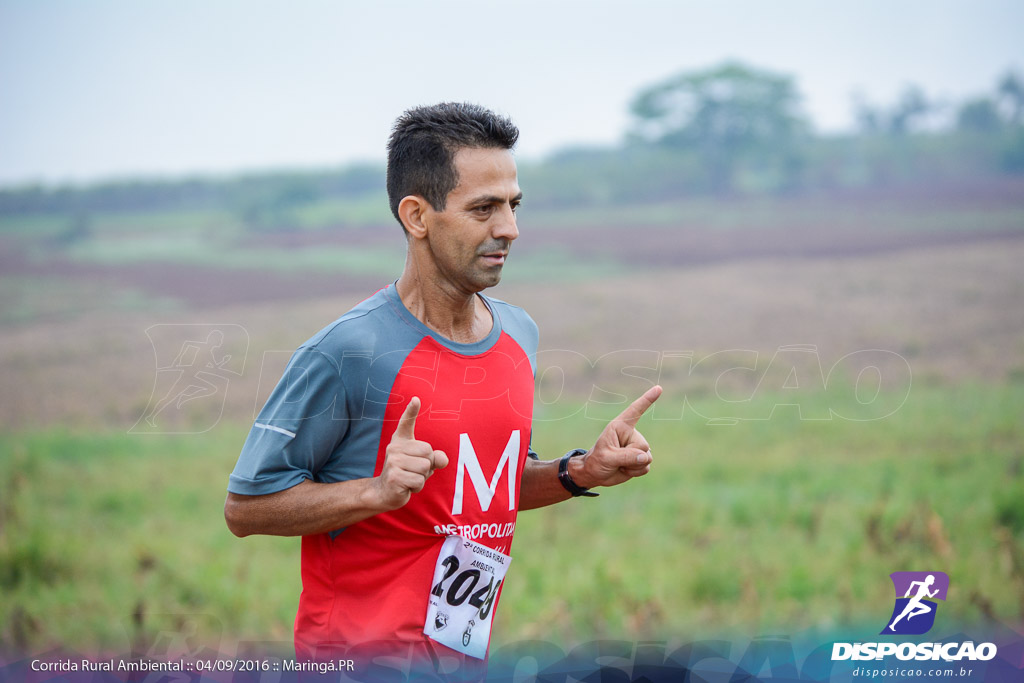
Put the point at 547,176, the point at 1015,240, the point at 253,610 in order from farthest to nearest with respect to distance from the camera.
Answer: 1. the point at 547,176
2. the point at 1015,240
3. the point at 253,610

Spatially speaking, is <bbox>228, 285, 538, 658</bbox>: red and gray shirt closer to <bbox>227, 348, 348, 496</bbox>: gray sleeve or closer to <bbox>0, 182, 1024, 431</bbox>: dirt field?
<bbox>227, 348, 348, 496</bbox>: gray sleeve

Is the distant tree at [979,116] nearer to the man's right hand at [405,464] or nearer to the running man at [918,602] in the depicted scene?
the running man at [918,602]

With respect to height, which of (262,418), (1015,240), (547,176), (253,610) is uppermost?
(547,176)

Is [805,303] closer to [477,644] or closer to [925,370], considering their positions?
[925,370]

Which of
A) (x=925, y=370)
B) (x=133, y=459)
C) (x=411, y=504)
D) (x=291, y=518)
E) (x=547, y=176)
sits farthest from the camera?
(x=547, y=176)

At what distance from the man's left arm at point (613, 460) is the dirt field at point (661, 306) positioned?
313 inches

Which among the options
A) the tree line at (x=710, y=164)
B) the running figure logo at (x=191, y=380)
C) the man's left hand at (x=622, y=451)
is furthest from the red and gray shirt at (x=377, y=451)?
the tree line at (x=710, y=164)

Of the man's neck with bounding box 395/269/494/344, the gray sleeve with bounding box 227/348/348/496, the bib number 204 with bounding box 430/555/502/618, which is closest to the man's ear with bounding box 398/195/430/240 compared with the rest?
the man's neck with bounding box 395/269/494/344

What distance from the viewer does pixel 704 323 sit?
15406mm

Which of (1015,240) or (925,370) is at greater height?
(1015,240)

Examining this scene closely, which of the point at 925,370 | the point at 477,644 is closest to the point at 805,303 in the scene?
the point at 925,370

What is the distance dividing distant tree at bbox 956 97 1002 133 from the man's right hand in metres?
21.9

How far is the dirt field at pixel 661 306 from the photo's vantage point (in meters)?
12.6

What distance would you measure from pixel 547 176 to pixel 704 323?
998 cm
